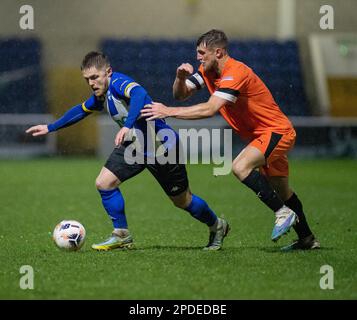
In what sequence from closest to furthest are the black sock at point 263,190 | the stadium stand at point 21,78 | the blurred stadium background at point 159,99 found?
the black sock at point 263,190 < the blurred stadium background at point 159,99 < the stadium stand at point 21,78

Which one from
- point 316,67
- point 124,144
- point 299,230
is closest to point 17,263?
point 124,144

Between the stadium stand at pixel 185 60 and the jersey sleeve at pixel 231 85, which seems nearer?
the jersey sleeve at pixel 231 85

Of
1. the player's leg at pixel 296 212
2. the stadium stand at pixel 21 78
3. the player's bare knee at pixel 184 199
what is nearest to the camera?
the player's bare knee at pixel 184 199

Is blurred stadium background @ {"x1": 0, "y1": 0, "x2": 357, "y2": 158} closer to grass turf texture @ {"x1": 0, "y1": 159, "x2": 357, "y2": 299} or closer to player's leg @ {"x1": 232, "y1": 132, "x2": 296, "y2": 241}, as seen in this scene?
grass turf texture @ {"x1": 0, "y1": 159, "x2": 357, "y2": 299}

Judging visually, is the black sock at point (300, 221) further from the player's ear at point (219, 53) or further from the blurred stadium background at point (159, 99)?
the player's ear at point (219, 53)

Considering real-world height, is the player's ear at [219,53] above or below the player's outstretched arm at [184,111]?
above

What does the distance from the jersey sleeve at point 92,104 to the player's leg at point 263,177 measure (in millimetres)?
1245

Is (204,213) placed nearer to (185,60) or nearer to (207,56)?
(207,56)

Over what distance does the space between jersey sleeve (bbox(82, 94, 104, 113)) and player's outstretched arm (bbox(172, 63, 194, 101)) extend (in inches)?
24.7

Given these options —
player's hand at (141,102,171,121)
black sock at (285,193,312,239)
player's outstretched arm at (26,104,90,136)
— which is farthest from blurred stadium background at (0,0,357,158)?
player's hand at (141,102,171,121)

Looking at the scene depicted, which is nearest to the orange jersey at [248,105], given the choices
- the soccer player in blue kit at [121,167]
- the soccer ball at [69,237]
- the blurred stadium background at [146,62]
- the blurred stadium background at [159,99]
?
the soccer player in blue kit at [121,167]

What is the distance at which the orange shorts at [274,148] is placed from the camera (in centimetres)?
683
